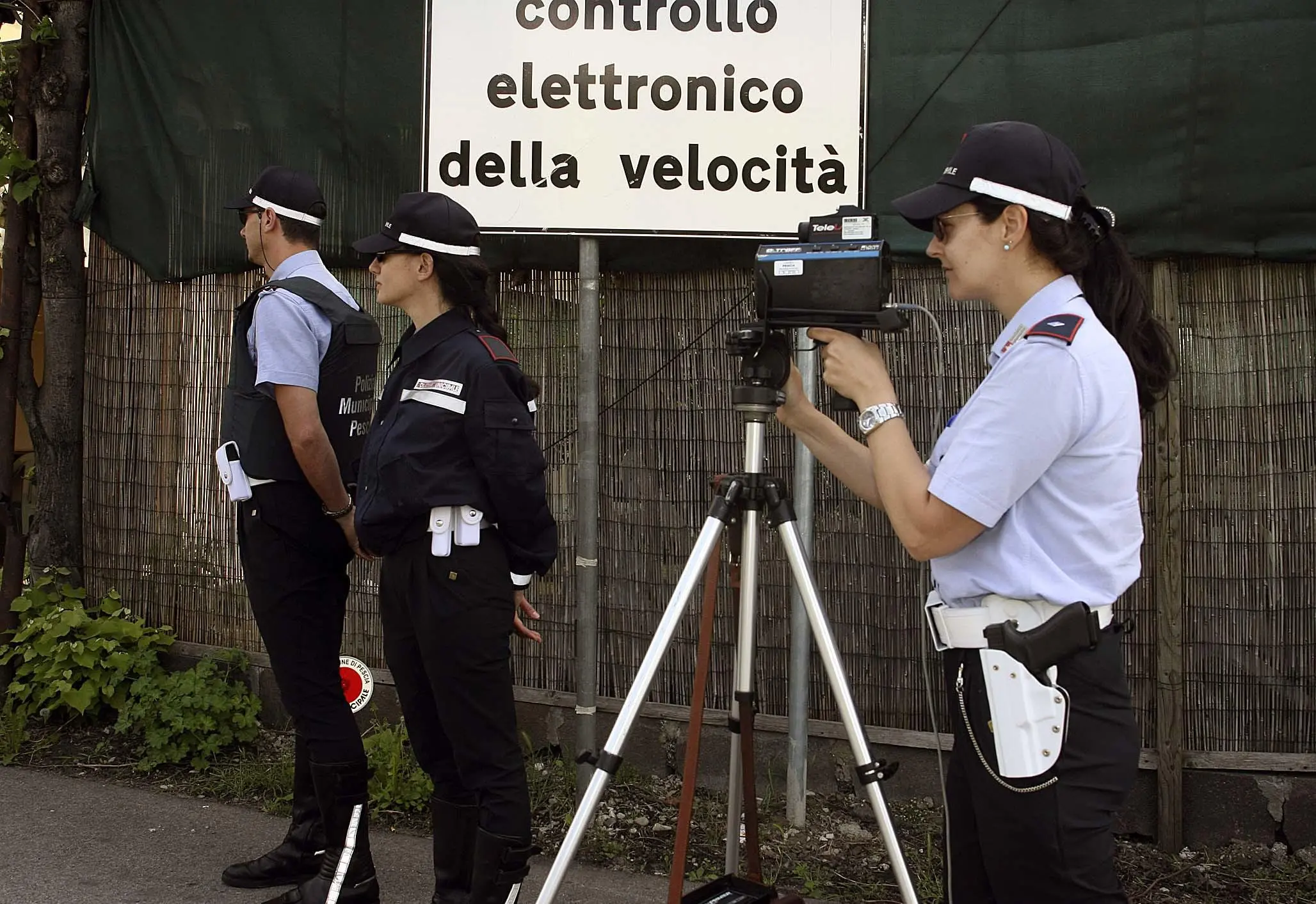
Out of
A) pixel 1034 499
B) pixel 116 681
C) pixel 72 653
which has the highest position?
pixel 1034 499

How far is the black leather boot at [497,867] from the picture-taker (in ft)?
10.4

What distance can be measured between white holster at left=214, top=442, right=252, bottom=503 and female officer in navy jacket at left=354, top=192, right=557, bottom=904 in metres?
0.52

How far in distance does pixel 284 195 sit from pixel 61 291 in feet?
6.69

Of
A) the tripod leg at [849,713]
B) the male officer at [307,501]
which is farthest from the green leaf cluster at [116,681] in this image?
the tripod leg at [849,713]

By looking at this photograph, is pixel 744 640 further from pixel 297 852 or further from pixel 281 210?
pixel 281 210

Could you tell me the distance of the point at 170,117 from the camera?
5059 mm

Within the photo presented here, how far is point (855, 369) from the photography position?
88.8 inches

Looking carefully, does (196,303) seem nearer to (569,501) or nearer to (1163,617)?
(569,501)

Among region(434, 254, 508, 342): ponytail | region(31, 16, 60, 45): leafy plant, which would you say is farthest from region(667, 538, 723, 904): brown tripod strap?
region(31, 16, 60, 45): leafy plant

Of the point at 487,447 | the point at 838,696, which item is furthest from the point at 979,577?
the point at 487,447

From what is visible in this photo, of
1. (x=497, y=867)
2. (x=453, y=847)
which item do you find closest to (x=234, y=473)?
(x=453, y=847)

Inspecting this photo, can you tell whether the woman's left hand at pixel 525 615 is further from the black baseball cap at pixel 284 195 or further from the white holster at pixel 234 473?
the black baseball cap at pixel 284 195

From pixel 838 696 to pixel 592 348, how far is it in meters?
1.87

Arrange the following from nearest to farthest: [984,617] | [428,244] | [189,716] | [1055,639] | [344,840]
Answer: [1055,639] → [984,617] → [428,244] → [344,840] → [189,716]
